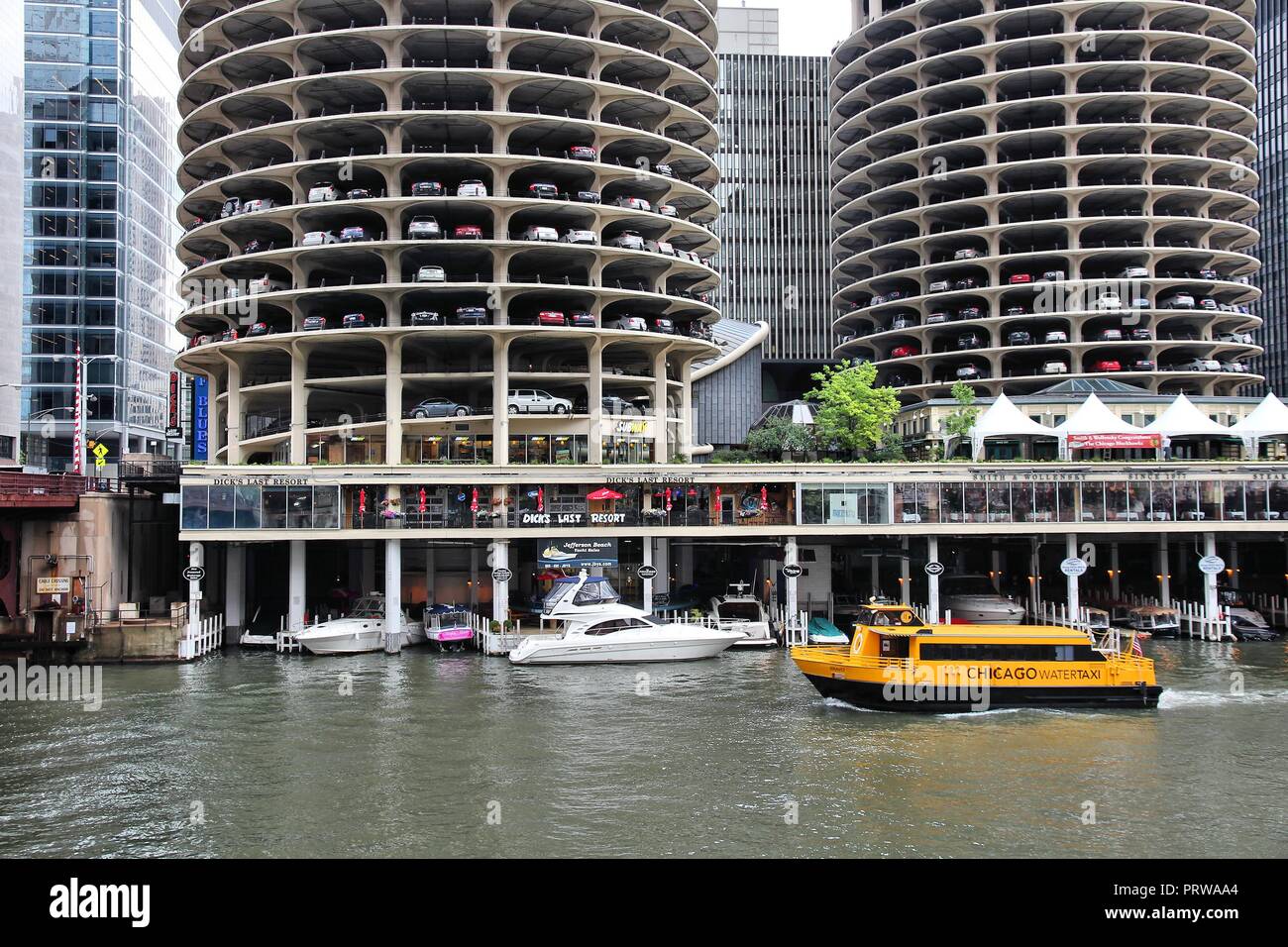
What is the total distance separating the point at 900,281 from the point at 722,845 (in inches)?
3329

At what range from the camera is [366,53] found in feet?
233

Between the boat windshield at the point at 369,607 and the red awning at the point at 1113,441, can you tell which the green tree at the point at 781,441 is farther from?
the boat windshield at the point at 369,607

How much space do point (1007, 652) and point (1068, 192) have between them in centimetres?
6031

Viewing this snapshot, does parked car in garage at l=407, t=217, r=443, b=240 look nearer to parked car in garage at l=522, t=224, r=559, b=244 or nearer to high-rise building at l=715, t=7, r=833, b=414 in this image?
parked car in garage at l=522, t=224, r=559, b=244

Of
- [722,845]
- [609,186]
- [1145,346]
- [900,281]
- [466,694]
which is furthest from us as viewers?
[900,281]

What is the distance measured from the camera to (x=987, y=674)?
41562 millimetres

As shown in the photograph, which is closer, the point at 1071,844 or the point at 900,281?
the point at 1071,844

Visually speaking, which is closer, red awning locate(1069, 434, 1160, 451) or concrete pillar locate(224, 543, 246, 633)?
concrete pillar locate(224, 543, 246, 633)

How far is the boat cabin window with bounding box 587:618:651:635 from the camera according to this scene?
5356cm

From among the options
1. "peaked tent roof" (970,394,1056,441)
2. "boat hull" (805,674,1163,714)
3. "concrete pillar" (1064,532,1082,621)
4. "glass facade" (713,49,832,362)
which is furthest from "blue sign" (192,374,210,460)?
"glass facade" (713,49,832,362)

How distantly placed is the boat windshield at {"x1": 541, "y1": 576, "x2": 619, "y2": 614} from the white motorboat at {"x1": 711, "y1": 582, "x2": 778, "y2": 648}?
22.8ft

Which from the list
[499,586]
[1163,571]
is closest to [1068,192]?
[1163,571]
